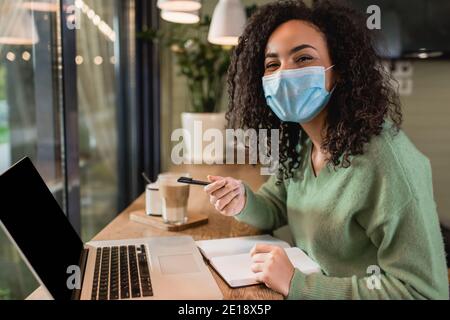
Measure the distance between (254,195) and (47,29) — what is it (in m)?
0.72

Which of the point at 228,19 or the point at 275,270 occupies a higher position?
the point at 228,19

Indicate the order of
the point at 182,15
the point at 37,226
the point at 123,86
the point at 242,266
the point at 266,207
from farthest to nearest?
the point at 123,86 < the point at 182,15 < the point at 266,207 < the point at 242,266 < the point at 37,226

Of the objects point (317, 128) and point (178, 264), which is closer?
point (178, 264)

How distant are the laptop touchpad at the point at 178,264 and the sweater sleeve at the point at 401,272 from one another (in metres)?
0.20

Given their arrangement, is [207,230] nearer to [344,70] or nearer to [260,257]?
[260,257]

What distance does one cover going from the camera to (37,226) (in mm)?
633

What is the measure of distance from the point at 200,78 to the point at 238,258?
1.21 meters

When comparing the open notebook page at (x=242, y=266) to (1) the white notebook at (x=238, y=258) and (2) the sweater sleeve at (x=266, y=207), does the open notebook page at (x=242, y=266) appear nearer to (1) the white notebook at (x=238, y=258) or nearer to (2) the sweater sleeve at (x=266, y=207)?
(1) the white notebook at (x=238, y=258)

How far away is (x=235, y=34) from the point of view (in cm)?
129

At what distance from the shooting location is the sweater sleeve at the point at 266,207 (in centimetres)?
98

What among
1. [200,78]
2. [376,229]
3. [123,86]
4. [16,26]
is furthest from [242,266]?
[123,86]
